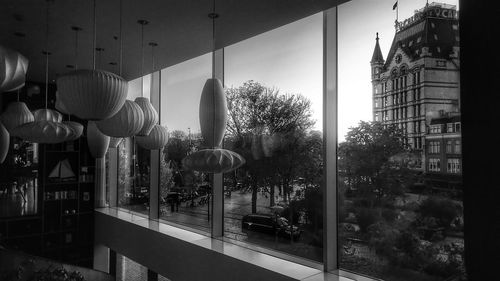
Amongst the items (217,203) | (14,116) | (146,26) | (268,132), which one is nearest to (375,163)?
(268,132)

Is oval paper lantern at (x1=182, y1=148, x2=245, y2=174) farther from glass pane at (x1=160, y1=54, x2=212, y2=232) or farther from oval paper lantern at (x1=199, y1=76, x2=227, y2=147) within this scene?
glass pane at (x1=160, y1=54, x2=212, y2=232)

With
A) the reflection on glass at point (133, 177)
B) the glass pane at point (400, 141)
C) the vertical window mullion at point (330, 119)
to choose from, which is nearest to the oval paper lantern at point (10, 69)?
the vertical window mullion at point (330, 119)

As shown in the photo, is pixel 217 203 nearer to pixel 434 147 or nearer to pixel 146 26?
pixel 146 26

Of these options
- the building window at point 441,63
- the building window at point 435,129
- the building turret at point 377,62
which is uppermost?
the building turret at point 377,62

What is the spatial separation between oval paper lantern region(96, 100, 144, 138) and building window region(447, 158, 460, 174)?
2.87 m

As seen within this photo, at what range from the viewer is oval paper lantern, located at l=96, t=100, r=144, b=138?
3012 mm

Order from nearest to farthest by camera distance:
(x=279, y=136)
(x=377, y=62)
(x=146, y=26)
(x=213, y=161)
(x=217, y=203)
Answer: (x=213, y=161), (x=377, y=62), (x=146, y=26), (x=279, y=136), (x=217, y=203)

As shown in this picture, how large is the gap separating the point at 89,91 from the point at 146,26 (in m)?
2.54

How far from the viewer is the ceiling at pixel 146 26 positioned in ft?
Answer: 12.9

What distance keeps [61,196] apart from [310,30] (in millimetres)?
7164

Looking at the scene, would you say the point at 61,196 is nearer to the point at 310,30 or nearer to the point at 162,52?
the point at 162,52

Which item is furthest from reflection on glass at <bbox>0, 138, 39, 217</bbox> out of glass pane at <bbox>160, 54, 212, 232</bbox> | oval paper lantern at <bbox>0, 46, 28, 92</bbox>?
oval paper lantern at <bbox>0, 46, 28, 92</bbox>

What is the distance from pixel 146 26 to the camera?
4.55 metres

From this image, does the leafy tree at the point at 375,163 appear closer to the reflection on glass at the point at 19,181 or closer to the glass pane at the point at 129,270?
the glass pane at the point at 129,270
